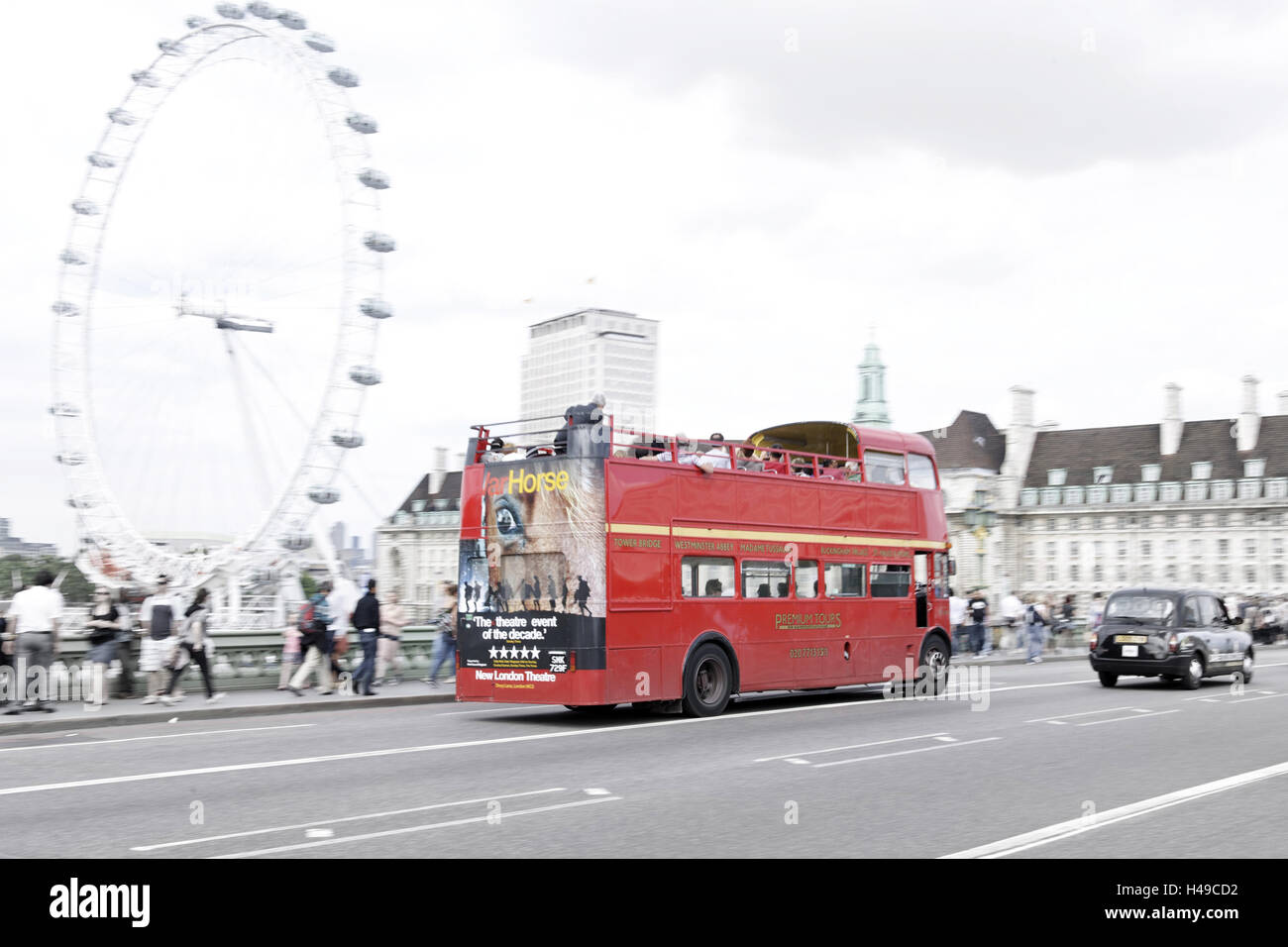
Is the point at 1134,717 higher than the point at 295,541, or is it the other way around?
the point at 295,541

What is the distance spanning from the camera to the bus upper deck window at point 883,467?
72.0ft

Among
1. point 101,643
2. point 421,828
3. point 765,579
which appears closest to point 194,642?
point 101,643

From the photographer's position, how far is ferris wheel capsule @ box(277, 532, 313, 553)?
3925 cm

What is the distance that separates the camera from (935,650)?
23.4 m

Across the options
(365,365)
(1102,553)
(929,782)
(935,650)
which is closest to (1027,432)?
(1102,553)

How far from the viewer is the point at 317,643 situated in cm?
2178

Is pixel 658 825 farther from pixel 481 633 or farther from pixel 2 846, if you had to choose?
pixel 481 633

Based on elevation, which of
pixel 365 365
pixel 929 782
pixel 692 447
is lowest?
pixel 929 782

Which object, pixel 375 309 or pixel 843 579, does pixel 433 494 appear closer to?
pixel 375 309

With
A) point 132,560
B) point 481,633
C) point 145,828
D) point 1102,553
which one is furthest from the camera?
point 1102,553

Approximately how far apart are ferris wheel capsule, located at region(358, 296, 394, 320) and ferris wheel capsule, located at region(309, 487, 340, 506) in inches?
204

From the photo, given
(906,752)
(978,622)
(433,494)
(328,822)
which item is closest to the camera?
(328,822)

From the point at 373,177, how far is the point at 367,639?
1999 centimetres
